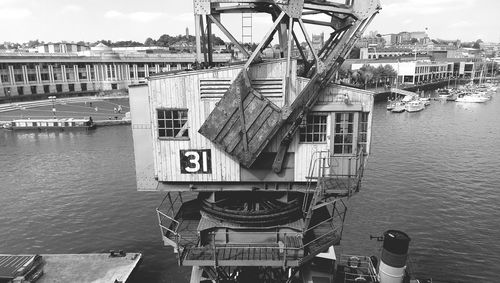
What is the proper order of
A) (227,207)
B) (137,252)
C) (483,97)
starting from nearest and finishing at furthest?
(227,207)
(137,252)
(483,97)

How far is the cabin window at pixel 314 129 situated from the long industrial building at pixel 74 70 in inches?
4158

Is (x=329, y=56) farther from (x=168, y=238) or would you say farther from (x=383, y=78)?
(x=383, y=78)

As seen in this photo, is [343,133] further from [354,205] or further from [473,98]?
[473,98]

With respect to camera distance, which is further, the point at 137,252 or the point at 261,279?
the point at 137,252

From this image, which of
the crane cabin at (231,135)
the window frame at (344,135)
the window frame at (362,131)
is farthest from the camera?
the window frame at (362,131)

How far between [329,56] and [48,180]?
5020 centimetres

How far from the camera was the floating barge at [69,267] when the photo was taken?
29531 mm

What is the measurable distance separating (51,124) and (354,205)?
250 feet

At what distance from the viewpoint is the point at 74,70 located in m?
142

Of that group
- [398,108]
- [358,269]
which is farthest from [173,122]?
Answer: [398,108]

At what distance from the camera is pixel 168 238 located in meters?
18.0

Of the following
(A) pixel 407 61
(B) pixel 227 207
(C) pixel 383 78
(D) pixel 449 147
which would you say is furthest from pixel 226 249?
(A) pixel 407 61

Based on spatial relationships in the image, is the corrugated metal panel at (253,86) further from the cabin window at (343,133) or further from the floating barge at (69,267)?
the floating barge at (69,267)

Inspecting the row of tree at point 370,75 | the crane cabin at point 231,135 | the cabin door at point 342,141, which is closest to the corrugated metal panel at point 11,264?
the crane cabin at point 231,135
